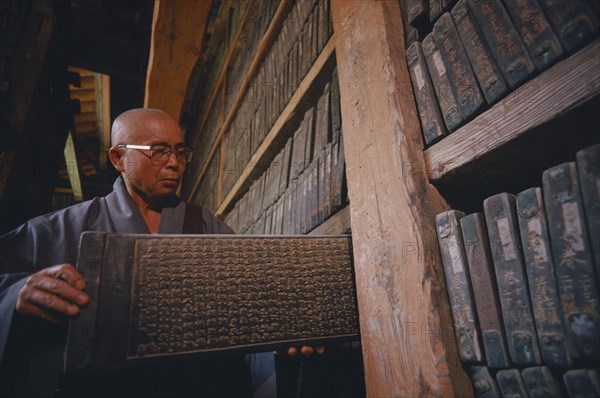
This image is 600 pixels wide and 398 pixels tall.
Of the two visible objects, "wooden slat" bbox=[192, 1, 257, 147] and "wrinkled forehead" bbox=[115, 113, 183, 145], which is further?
"wooden slat" bbox=[192, 1, 257, 147]

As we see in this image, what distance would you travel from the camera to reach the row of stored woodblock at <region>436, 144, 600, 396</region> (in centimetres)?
58

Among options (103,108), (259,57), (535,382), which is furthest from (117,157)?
(103,108)

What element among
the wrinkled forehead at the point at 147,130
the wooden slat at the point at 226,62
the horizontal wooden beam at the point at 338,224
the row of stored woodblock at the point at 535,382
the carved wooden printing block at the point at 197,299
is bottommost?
the row of stored woodblock at the point at 535,382

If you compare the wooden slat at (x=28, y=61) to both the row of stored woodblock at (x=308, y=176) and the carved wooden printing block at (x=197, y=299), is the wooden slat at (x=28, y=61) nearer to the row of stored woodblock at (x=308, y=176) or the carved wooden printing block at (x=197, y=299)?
the row of stored woodblock at (x=308, y=176)

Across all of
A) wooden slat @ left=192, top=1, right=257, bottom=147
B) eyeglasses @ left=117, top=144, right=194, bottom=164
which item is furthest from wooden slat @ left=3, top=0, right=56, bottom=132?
eyeglasses @ left=117, top=144, right=194, bottom=164

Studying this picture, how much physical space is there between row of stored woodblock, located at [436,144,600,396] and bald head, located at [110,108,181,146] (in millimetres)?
1461

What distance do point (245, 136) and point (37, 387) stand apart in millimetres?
2311

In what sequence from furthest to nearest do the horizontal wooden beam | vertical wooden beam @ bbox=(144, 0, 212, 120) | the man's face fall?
vertical wooden beam @ bbox=(144, 0, 212, 120) → the man's face → the horizontal wooden beam

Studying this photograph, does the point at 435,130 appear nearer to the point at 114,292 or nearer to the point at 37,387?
the point at 114,292

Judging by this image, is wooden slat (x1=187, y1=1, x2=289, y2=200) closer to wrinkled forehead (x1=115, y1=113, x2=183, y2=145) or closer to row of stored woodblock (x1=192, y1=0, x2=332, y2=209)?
row of stored woodblock (x1=192, y1=0, x2=332, y2=209)

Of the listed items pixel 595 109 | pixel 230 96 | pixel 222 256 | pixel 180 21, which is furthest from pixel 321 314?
pixel 230 96

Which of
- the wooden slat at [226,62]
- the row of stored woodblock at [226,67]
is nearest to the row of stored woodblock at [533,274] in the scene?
the row of stored woodblock at [226,67]

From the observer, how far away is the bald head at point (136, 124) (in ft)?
5.49

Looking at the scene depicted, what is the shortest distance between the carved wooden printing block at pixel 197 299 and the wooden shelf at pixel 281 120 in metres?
1.06
